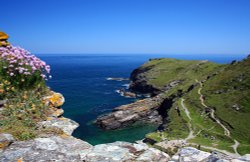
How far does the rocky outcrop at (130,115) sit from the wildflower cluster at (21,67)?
278 ft

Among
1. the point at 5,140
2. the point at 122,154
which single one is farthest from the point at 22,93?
the point at 122,154

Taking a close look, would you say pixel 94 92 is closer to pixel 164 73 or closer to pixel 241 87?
pixel 164 73

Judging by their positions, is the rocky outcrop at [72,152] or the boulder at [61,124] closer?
the rocky outcrop at [72,152]

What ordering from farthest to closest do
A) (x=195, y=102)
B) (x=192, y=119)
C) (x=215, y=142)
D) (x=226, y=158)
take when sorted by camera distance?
(x=195, y=102) < (x=192, y=119) < (x=215, y=142) < (x=226, y=158)

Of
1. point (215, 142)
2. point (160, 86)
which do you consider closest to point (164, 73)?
point (160, 86)

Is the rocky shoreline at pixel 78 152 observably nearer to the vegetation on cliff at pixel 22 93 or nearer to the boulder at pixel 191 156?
the boulder at pixel 191 156

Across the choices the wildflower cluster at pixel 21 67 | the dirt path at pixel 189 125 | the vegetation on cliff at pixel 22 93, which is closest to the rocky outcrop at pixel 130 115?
the dirt path at pixel 189 125

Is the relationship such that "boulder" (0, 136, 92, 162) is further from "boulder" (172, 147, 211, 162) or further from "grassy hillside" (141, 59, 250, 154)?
"grassy hillside" (141, 59, 250, 154)

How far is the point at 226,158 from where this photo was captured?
8133 mm

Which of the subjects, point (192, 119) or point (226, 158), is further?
point (192, 119)

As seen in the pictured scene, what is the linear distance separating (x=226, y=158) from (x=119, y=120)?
95708mm

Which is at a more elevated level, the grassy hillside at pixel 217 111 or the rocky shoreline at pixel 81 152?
the rocky shoreline at pixel 81 152

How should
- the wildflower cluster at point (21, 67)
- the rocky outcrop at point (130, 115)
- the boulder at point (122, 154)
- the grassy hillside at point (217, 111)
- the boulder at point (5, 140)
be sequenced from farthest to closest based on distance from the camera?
the rocky outcrop at point (130, 115) < the grassy hillside at point (217, 111) < the wildflower cluster at point (21, 67) < the boulder at point (5, 140) < the boulder at point (122, 154)

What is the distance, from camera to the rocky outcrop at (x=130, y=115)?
10088cm
